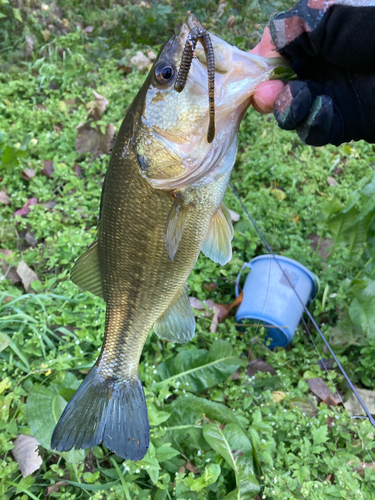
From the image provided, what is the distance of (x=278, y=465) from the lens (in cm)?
193

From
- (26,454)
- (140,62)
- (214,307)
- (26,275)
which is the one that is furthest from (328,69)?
(140,62)

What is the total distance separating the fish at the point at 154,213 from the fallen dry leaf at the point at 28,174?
6.54ft

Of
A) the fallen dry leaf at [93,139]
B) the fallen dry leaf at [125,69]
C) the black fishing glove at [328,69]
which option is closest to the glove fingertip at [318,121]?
the black fishing glove at [328,69]

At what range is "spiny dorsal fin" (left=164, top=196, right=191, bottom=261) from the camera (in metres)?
1.44

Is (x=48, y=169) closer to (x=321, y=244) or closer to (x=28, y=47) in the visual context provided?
(x=28, y=47)

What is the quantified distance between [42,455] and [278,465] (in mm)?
1195

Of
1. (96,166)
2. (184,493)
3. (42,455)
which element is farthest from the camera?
(96,166)

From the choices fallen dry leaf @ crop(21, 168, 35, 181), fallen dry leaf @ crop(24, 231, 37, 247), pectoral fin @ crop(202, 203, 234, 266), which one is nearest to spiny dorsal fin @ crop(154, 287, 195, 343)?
pectoral fin @ crop(202, 203, 234, 266)

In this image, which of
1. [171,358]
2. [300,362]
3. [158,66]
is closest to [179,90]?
[158,66]

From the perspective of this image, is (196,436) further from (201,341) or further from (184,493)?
(201,341)

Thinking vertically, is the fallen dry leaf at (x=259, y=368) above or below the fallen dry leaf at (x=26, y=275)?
below

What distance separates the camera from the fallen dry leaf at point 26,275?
267 cm

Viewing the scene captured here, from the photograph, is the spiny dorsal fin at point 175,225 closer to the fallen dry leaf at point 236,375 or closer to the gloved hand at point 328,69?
the gloved hand at point 328,69

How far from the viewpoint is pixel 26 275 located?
2699 millimetres
